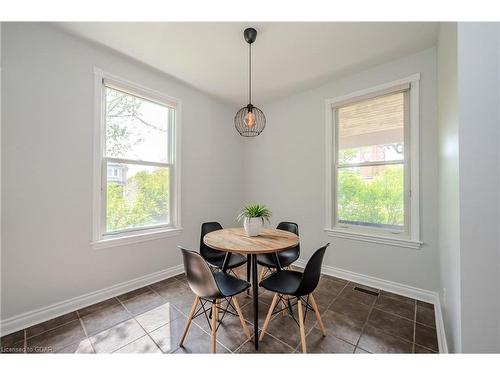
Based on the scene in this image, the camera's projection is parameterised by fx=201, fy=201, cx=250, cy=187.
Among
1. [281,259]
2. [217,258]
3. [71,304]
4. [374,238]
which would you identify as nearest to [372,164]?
[374,238]

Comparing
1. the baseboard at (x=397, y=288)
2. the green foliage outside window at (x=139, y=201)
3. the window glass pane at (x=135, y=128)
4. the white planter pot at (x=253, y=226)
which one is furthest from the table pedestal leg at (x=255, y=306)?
the window glass pane at (x=135, y=128)

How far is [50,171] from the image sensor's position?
6.30ft

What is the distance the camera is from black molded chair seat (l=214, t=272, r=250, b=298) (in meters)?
1.50

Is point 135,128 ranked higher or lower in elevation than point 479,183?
higher

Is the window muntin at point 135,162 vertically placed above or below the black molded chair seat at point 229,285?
above

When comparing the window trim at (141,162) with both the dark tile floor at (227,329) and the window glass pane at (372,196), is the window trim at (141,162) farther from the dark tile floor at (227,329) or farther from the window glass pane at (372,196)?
the window glass pane at (372,196)

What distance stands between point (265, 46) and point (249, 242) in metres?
2.09

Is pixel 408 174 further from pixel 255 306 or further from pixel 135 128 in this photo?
pixel 135 128

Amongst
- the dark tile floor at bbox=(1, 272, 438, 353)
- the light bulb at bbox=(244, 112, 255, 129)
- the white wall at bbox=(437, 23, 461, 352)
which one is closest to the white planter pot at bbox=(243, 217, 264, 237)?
the dark tile floor at bbox=(1, 272, 438, 353)

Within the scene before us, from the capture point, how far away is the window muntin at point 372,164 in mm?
2459

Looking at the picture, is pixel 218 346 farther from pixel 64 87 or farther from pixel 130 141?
pixel 64 87

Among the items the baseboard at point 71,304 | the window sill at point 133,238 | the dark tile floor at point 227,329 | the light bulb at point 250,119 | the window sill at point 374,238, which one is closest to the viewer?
the dark tile floor at point 227,329

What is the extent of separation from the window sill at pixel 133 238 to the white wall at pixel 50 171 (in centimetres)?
6

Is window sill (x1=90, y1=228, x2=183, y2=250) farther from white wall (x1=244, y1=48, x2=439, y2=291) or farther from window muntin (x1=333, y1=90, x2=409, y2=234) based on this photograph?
window muntin (x1=333, y1=90, x2=409, y2=234)
